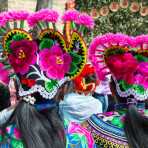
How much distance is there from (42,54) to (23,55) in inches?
4.3

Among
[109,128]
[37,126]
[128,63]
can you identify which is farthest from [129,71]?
[37,126]

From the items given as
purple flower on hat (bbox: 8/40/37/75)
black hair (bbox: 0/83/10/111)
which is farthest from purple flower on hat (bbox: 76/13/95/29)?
black hair (bbox: 0/83/10/111)

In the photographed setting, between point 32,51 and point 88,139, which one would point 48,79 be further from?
point 88,139

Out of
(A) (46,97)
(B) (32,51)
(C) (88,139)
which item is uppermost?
(B) (32,51)

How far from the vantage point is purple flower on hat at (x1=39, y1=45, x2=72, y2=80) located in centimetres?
323

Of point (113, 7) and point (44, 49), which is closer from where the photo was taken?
point (44, 49)

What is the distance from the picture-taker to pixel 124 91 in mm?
3527

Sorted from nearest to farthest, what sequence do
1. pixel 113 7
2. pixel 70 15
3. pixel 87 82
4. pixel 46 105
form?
pixel 46 105, pixel 70 15, pixel 113 7, pixel 87 82

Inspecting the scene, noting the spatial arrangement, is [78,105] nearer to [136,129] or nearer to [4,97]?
[4,97]

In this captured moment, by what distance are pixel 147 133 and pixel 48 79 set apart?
2.11 ft

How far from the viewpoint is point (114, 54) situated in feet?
11.6

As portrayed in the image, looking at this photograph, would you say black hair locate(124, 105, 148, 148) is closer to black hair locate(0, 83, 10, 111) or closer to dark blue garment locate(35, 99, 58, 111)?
dark blue garment locate(35, 99, 58, 111)

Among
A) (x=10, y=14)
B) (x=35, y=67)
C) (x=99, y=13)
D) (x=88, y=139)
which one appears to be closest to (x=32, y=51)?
(x=35, y=67)

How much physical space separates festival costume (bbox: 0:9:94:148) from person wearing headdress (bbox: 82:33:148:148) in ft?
0.60
